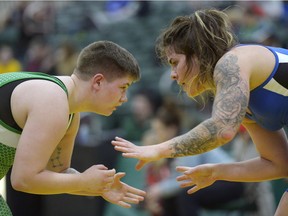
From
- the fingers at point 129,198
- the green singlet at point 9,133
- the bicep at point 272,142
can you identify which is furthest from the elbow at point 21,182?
the bicep at point 272,142

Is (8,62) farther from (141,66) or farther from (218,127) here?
(218,127)

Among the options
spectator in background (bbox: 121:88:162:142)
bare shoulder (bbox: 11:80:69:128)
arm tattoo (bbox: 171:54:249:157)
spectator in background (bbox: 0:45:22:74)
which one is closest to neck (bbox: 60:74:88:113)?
bare shoulder (bbox: 11:80:69:128)

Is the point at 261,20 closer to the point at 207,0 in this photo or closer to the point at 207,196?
the point at 207,0

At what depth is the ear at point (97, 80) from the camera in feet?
14.6

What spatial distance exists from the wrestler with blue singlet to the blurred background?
58 centimetres

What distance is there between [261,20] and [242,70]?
6977 mm

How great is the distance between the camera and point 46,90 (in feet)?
13.7

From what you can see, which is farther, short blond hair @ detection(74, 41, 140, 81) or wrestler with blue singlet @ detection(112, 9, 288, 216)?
short blond hair @ detection(74, 41, 140, 81)

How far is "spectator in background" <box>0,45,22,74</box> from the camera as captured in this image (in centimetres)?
1276

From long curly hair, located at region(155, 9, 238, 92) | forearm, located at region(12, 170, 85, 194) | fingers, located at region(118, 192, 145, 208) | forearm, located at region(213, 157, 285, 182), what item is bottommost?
forearm, located at region(213, 157, 285, 182)

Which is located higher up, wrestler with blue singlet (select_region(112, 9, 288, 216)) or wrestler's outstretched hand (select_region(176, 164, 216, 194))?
wrestler with blue singlet (select_region(112, 9, 288, 216))

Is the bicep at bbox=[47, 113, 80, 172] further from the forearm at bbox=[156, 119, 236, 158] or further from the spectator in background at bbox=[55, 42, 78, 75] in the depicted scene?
the spectator in background at bbox=[55, 42, 78, 75]

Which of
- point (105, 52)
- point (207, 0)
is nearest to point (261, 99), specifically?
point (105, 52)

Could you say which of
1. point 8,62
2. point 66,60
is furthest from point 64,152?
point 8,62
